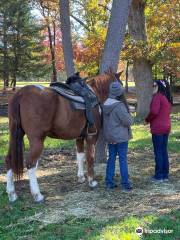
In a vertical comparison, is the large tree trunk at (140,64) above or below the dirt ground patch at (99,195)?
above

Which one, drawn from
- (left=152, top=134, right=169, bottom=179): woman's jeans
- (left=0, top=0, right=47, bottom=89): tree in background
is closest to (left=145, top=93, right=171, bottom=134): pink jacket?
(left=152, top=134, right=169, bottom=179): woman's jeans

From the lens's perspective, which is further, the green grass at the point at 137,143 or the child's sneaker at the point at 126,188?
the green grass at the point at 137,143

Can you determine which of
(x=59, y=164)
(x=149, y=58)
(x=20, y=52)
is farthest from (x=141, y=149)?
(x=20, y=52)

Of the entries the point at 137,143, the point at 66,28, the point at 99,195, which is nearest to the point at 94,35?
the point at 137,143

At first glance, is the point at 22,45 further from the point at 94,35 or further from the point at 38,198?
the point at 38,198

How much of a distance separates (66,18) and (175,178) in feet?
13.5

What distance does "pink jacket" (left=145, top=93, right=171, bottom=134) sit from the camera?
731 centimetres

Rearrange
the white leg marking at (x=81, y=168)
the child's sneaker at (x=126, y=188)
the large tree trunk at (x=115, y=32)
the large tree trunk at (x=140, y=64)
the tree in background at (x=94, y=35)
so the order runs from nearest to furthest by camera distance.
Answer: the child's sneaker at (x=126, y=188) < the white leg marking at (x=81, y=168) < the large tree trunk at (x=115, y=32) < the large tree trunk at (x=140, y=64) < the tree in background at (x=94, y=35)

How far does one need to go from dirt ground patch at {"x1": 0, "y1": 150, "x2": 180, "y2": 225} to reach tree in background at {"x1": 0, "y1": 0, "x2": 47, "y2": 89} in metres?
26.4

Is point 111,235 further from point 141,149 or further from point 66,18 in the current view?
point 141,149

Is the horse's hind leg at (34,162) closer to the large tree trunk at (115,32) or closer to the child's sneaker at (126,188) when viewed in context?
the child's sneaker at (126,188)

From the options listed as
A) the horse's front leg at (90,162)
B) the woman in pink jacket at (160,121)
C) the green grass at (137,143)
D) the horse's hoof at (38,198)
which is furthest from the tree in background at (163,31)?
the horse's hoof at (38,198)

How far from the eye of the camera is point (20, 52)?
34.6 m

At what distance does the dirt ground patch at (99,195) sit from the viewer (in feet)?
18.8
